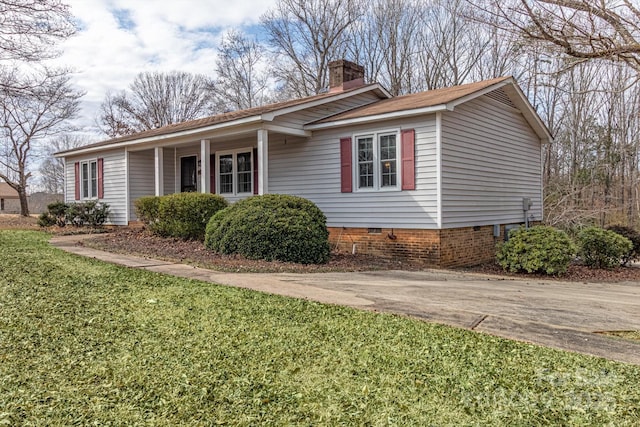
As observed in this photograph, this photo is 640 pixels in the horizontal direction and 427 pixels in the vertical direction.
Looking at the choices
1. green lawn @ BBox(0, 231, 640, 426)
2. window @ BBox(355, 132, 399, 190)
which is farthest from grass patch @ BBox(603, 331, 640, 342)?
window @ BBox(355, 132, 399, 190)

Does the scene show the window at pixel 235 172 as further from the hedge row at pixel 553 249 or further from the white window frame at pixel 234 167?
the hedge row at pixel 553 249

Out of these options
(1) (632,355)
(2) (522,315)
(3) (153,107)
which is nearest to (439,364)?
(1) (632,355)

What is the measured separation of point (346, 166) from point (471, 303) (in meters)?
6.58

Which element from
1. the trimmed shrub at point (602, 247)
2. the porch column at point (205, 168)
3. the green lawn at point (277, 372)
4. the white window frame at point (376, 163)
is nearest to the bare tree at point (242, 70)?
the porch column at point (205, 168)

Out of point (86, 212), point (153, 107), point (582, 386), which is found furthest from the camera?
point (153, 107)

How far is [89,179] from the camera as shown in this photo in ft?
59.6

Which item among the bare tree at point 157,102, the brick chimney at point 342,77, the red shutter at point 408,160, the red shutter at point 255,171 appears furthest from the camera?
the bare tree at point 157,102

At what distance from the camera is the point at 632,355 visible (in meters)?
3.61

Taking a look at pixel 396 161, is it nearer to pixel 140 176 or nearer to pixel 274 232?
pixel 274 232

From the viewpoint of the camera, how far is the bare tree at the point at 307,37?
2723 cm

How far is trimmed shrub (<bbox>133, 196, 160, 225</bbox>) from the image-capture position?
495 inches

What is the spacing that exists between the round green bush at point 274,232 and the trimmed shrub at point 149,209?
3301mm

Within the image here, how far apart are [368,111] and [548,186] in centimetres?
1386

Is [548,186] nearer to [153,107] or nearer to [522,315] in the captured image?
[522,315]
